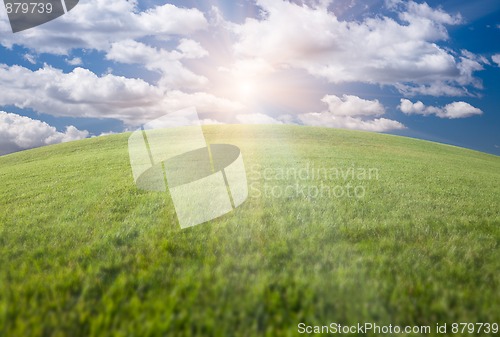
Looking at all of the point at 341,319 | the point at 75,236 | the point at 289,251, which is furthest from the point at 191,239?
the point at 341,319

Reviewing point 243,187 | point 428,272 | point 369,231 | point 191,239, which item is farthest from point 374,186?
point 191,239

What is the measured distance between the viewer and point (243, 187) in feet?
40.0

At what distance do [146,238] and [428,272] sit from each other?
5.39m

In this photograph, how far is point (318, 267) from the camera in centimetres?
518

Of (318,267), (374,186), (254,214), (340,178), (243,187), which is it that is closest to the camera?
(318,267)

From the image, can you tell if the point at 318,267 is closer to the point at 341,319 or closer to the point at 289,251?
the point at 289,251

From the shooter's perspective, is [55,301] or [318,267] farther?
[318,267]

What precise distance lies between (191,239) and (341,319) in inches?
137

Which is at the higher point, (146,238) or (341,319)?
(146,238)

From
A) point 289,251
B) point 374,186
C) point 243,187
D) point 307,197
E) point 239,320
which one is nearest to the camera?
point 239,320

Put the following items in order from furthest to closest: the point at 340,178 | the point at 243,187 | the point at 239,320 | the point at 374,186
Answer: the point at 340,178, the point at 374,186, the point at 243,187, the point at 239,320

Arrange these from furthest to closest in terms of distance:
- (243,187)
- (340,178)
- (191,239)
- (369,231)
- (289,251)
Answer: (340,178), (243,187), (369,231), (191,239), (289,251)

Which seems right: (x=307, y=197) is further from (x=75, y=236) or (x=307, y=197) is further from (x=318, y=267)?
(x=75, y=236)

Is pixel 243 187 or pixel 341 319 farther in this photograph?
pixel 243 187
